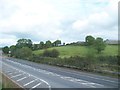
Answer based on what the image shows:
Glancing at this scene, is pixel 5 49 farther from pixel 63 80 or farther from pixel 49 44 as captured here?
pixel 63 80

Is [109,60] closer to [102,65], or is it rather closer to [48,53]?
[102,65]

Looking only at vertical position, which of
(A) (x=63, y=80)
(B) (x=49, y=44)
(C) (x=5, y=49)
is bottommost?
(A) (x=63, y=80)

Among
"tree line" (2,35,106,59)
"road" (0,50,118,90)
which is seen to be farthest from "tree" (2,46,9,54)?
"road" (0,50,118,90)

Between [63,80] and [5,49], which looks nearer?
[63,80]

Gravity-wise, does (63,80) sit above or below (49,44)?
below

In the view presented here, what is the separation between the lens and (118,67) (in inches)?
1447

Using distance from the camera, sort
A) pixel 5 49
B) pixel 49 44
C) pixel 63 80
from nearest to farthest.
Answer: pixel 63 80
pixel 49 44
pixel 5 49

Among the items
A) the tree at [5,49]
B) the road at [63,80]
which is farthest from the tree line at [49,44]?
the road at [63,80]

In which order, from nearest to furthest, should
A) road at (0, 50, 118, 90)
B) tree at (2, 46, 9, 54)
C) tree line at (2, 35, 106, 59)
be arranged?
road at (0, 50, 118, 90)
tree line at (2, 35, 106, 59)
tree at (2, 46, 9, 54)

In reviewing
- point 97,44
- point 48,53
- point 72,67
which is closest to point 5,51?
point 48,53

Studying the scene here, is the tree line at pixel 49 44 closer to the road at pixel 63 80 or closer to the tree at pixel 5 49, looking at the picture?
the tree at pixel 5 49

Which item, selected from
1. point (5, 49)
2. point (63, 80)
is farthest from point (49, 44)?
point (63, 80)

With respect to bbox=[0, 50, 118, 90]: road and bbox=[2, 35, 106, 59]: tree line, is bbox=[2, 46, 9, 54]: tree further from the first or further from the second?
bbox=[0, 50, 118, 90]: road

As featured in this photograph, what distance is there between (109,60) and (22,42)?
4554 inches
